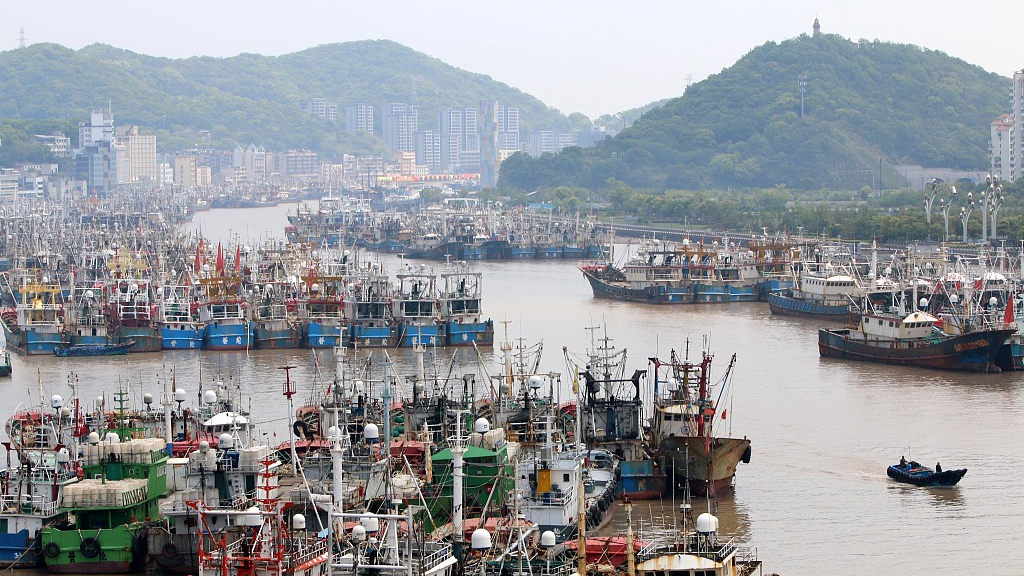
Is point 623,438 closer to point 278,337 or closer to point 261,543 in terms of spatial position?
point 261,543

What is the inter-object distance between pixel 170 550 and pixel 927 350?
25.9m

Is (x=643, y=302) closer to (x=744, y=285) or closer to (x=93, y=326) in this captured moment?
(x=744, y=285)

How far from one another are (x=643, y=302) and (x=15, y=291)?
22557 millimetres

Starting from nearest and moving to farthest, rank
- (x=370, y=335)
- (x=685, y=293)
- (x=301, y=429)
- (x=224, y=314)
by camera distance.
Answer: (x=301, y=429), (x=370, y=335), (x=224, y=314), (x=685, y=293)

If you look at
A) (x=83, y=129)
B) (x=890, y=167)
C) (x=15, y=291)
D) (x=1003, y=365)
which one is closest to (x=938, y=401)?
(x=1003, y=365)

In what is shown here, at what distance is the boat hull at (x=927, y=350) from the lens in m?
42.8

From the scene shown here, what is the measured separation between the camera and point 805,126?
151 m

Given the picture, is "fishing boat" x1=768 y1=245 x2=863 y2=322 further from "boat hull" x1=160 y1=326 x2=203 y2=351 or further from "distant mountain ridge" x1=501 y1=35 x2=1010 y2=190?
"distant mountain ridge" x1=501 y1=35 x2=1010 y2=190

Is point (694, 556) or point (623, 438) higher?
point (694, 556)

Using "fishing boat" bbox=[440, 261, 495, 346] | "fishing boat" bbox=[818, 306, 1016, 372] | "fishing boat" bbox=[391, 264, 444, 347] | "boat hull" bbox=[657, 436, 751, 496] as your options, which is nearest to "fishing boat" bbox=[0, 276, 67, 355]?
"fishing boat" bbox=[391, 264, 444, 347]

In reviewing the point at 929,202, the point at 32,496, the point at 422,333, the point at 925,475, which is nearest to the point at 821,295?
the point at 422,333

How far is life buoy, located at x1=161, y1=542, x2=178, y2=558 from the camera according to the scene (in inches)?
882

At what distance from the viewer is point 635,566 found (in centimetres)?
1723

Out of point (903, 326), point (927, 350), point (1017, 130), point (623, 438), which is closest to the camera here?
point (623, 438)
